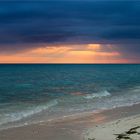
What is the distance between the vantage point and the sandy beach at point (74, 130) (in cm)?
1557

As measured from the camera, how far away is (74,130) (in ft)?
56.4

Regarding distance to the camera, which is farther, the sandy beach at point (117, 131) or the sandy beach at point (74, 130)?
the sandy beach at point (74, 130)

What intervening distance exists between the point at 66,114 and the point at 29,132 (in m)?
5.79

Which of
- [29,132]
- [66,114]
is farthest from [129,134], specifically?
[66,114]

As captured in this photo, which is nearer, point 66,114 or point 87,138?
point 87,138

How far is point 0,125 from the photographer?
18.8 metres

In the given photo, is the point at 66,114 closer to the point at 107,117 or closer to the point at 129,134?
the point at 107,117

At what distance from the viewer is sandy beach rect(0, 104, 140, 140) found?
Result: 15.6 metres

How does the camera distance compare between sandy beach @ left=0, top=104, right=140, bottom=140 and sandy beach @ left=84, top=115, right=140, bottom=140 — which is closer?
sandy beach @ left=84, top=115, right=140, bottom=140

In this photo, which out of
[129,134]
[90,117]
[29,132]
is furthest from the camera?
[90,117]

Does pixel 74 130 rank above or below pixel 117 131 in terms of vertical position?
below

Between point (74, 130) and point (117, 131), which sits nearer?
point (117, 131)

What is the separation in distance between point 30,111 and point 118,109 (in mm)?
5824

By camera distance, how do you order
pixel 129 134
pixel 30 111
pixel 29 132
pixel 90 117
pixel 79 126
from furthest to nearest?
pixel 30 111, pixel 90 117, pixel 79 126, pixel 29 132, pixel 129 134
